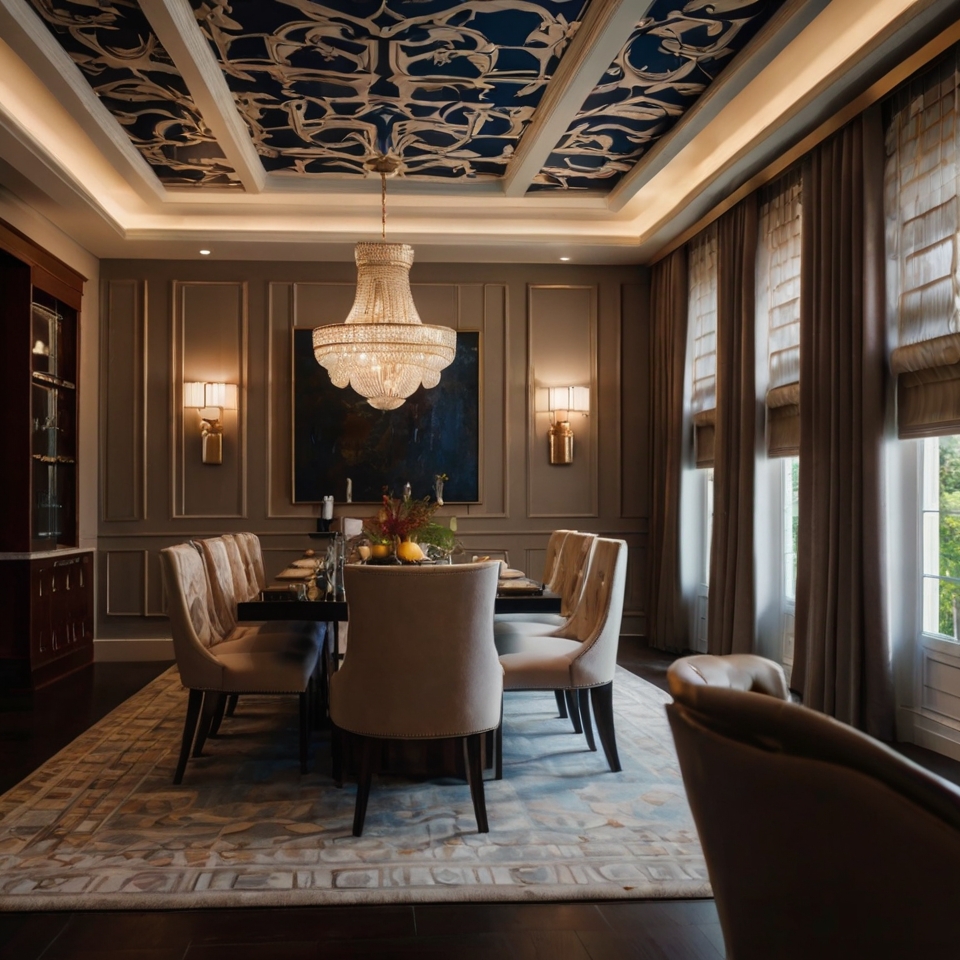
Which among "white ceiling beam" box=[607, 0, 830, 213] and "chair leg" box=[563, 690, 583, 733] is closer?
"white ceiling beam" box=[607, 0, 830, 213]

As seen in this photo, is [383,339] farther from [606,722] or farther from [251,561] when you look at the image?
[606,722]

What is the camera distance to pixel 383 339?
15.6ft

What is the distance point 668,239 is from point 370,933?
532cm

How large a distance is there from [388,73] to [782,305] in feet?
8.02

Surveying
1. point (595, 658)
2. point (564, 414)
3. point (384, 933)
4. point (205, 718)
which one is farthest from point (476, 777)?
point (564, 414)

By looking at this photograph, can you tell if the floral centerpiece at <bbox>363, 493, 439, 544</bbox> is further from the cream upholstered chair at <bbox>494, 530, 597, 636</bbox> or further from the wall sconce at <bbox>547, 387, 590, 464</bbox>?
the wall sconce at <bbox>547, 387, 590, 464</bbox>

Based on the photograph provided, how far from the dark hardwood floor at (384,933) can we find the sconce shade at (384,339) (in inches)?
119

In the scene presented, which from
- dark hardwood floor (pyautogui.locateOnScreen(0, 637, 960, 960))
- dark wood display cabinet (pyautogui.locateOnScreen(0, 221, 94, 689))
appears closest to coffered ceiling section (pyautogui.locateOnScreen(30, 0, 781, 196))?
dark wood display cabinet (pyautogui.locateOnScreen(0, 221, 94, 689))

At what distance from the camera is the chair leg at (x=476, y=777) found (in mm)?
2912

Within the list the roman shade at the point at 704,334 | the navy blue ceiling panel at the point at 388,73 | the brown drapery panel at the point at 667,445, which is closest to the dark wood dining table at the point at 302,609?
the navy blue ceiling panel at the point at 388,73

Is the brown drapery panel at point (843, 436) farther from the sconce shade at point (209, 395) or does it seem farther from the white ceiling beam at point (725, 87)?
the sconce shade at point (209, 395)

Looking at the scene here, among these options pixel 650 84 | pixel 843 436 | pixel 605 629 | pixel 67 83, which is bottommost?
pixel 605 629

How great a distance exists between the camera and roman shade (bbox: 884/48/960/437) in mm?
3586

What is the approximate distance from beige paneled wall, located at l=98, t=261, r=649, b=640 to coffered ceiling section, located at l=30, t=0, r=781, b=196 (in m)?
1.17
